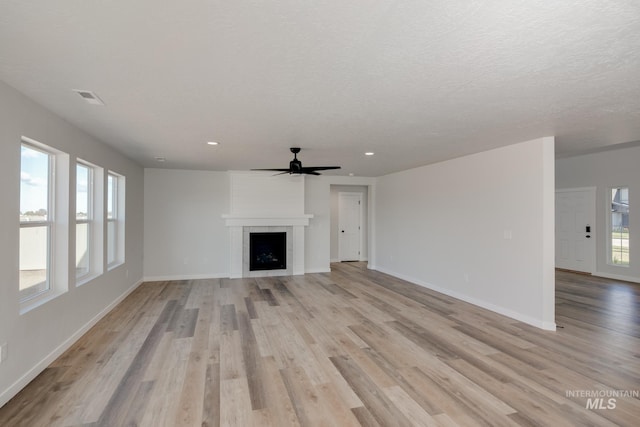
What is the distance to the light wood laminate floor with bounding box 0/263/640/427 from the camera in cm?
222

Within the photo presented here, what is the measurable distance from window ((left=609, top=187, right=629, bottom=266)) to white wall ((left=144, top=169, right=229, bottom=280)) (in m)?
8.13

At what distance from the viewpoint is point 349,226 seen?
9438mm

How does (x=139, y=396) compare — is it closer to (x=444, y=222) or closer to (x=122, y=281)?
(x=122, y=281)

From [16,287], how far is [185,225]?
4.34m

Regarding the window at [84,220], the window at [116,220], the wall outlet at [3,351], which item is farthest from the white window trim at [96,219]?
the wall outlet at [3,351]

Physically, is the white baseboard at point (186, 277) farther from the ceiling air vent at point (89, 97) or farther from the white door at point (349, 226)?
the ceiling air vent at point (89, 97)

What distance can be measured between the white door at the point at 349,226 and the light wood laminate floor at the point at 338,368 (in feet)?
14.5

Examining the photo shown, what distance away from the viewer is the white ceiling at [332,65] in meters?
1.53

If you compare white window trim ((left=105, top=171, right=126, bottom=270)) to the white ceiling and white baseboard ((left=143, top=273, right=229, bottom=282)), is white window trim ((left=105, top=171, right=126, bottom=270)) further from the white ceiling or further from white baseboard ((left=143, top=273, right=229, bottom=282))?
the white ceiling

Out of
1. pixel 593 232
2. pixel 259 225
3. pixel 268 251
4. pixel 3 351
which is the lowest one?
pixel 3 351

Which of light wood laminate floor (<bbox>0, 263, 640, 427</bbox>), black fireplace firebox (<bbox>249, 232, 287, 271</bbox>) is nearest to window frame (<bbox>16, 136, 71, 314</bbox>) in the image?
light wood laminate floor (<bbox>0, 263, 640, 427</bbox>)

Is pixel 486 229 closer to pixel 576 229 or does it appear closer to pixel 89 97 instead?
pixel 576 229

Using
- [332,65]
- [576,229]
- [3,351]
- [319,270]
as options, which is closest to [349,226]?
[319,270]

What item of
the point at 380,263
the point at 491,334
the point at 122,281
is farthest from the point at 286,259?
the point at 491,334
